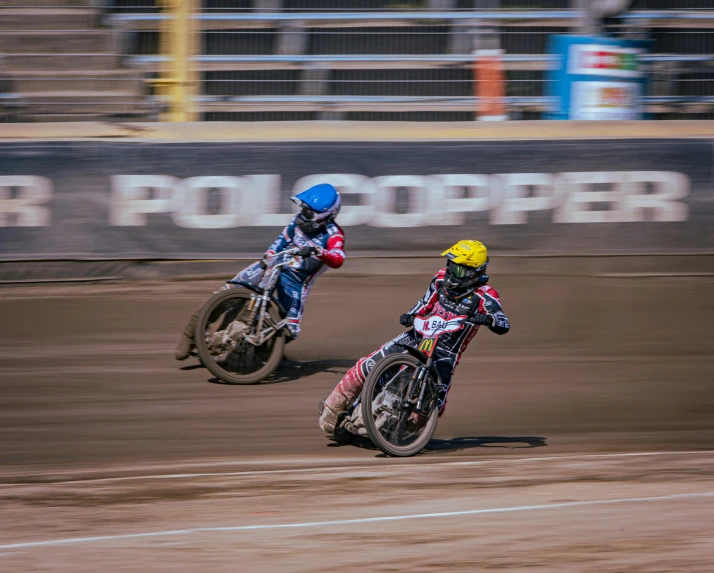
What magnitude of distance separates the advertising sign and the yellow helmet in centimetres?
846

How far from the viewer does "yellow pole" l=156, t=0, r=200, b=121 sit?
15.1 meters

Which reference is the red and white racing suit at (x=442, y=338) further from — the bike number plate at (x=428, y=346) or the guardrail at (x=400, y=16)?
the guardrail at (x=400, y=16)

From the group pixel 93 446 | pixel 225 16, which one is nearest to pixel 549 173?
pixel 225 16

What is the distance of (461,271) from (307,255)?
2107mm

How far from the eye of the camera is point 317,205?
9859 millimetres

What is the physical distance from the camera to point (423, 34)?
16656 millimetres

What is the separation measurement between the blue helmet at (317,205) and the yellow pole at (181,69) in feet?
18.6

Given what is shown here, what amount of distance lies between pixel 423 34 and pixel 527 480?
1097cm

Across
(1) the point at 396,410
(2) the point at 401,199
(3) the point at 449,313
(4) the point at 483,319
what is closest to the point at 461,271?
(3) the point at 449,313

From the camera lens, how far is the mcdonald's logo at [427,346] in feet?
25.8

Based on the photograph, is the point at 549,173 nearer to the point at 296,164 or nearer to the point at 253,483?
the point at 296,164

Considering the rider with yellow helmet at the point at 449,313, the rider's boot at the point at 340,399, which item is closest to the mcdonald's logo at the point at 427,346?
the rider with yellow helmet at the point at 449,313

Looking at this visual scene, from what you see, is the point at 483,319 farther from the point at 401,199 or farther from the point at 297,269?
the point at 401,199

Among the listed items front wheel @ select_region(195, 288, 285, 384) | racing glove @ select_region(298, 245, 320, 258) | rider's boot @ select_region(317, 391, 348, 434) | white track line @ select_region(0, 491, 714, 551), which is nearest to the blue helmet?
racing glove @ select_region(298, 245, 320, 258)
